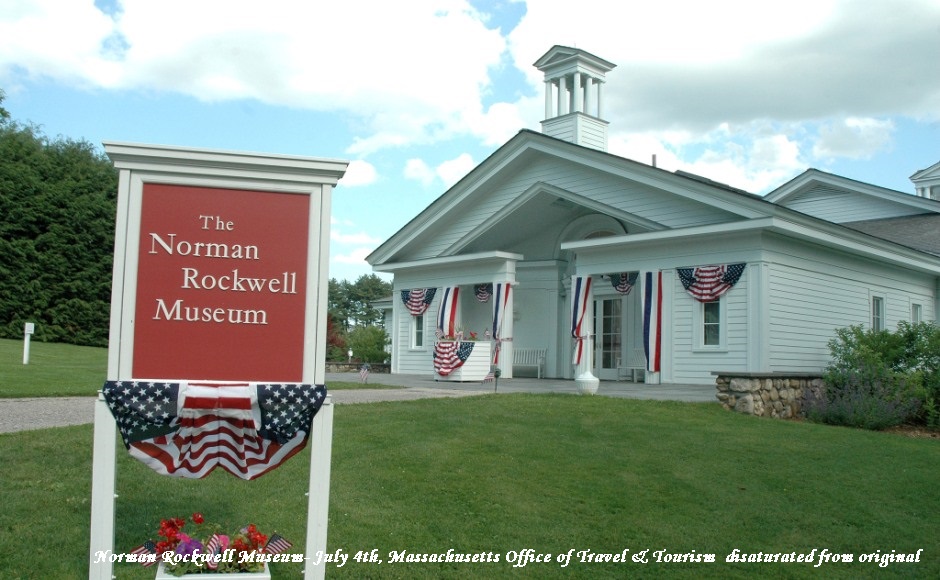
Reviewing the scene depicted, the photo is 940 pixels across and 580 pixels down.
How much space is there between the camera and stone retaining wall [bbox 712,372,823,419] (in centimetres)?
1228

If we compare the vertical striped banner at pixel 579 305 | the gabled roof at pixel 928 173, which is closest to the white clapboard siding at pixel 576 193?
the vertical striped banner at pixel 579 305

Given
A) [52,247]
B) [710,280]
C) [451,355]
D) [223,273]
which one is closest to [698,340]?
[710,280]

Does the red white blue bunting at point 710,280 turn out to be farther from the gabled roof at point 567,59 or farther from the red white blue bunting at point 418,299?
the red white blue bunting at point 418,299

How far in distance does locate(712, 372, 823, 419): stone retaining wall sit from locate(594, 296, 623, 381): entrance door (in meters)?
6.04

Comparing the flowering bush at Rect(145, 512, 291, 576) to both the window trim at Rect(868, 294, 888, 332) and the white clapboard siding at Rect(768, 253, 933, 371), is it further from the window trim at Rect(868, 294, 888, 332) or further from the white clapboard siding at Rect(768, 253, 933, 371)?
the window trim at Rect(868, 294, 888, 332)

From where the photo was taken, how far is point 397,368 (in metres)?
23.4

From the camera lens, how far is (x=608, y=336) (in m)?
20.2

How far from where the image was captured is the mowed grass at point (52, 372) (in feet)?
42.4

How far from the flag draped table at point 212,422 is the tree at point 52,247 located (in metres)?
24.2

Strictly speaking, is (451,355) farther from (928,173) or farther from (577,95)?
(928,173)

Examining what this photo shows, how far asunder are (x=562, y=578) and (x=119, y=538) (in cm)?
296

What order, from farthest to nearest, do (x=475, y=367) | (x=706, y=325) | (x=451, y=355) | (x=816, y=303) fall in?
(x=475, y=367), (x=451, y=355), (x=816, y=303), (x=706, y=325)

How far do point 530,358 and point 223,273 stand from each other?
17265 mm

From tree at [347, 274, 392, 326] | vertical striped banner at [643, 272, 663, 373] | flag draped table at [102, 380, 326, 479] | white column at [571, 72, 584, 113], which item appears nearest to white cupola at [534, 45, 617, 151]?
white column at [571, 72, 584, 113]
